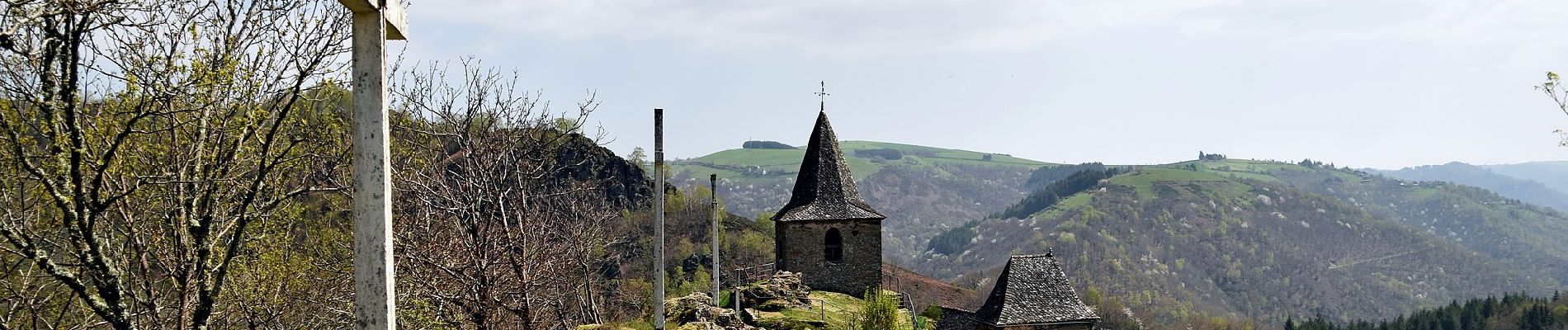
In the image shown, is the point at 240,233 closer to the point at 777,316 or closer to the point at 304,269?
the point at 304,269

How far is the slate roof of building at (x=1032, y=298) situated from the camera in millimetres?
35469

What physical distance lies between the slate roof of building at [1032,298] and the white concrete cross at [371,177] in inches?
1210

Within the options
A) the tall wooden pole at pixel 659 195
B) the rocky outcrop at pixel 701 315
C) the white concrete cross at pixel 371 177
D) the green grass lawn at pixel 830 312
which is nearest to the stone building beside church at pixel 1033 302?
the green grass lawn at pixel 830 312

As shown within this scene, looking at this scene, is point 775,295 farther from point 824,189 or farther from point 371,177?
point 371,177

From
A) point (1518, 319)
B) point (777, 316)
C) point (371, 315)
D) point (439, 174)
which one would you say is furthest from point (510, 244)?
point (1518, 319)

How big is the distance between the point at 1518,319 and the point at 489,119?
133 metres

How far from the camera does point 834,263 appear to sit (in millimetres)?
36469

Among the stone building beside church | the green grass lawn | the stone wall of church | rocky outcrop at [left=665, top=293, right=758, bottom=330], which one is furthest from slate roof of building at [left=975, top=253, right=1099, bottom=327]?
rocky outcrop at [left=665, top=293, right=758, bottom=330]

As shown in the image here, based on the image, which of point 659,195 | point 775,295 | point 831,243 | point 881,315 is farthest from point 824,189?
point 659,195

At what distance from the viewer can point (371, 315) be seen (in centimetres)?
600

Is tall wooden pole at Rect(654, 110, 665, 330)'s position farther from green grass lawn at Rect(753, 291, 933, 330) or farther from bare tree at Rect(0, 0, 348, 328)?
green grass lawn at Rect(753, 291, 933, 330)

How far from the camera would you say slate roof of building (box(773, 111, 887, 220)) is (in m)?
36.4

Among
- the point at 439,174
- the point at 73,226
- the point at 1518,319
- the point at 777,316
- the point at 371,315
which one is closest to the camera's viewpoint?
the point at 371,315

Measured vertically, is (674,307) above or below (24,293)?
below
